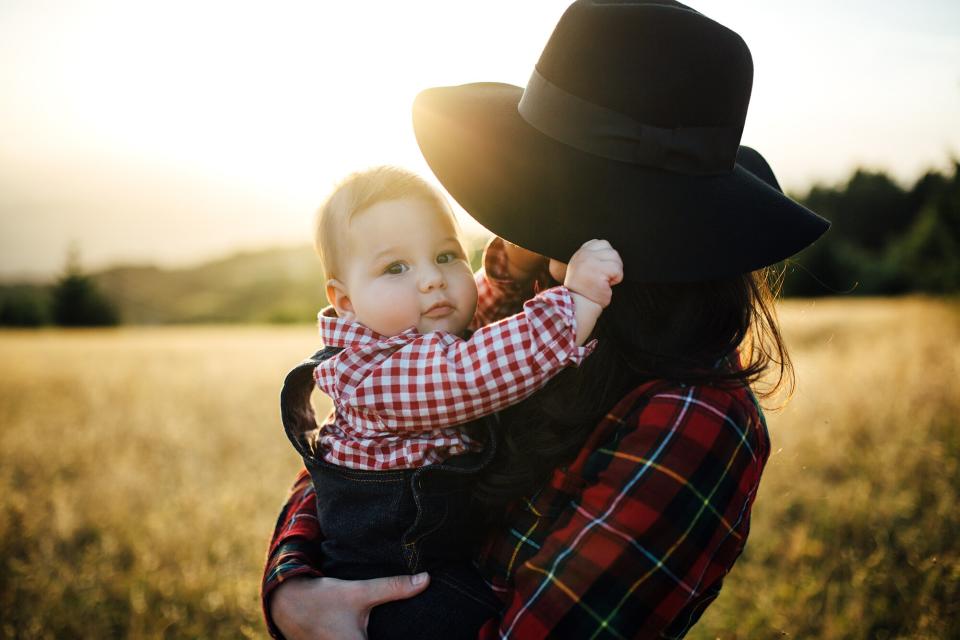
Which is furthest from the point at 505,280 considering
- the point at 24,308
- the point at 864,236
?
the point at 864,236

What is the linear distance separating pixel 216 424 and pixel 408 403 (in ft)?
17.8

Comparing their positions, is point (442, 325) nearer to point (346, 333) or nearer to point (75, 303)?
point (346, 333)

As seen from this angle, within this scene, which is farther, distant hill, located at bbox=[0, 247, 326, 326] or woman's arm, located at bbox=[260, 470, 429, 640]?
distant hill, located at bbox=[0, 247, 326, 326]

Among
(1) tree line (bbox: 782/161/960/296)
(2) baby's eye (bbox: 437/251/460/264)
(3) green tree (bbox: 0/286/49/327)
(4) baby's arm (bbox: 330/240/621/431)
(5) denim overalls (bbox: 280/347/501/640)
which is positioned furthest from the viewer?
(3) green tree (bbox: 0/286/49/327)

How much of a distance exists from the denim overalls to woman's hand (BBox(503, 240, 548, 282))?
0.46 meters

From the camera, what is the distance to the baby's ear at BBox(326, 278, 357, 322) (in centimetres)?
191

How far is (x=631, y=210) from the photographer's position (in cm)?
134

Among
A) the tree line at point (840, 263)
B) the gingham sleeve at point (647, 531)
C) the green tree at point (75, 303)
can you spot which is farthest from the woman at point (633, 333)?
the green tree at point (75, 303)

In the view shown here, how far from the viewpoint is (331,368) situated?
1.67 metres

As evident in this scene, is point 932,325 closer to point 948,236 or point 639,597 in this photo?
point 948,236

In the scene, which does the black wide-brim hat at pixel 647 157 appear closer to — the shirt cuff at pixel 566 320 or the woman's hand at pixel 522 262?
the shirt cuff at pixel 566 320

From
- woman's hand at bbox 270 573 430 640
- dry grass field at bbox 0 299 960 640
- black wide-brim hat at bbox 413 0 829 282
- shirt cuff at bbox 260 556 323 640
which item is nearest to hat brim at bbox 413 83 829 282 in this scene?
black wide-brim hat at bbox 413 0 829 282

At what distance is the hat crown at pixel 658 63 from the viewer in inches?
51.1

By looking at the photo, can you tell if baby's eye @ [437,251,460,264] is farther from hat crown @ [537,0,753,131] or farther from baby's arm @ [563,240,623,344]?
hat crown @ [537,0,753,131]
